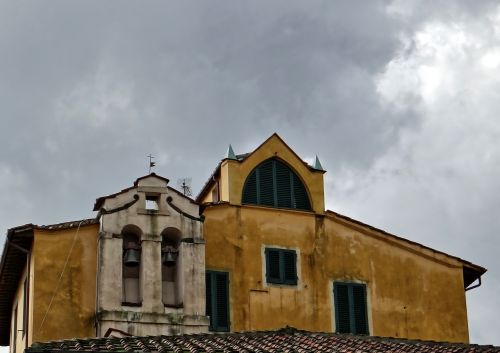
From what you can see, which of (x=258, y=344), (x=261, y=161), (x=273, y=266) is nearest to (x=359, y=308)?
(x=273, y=266)

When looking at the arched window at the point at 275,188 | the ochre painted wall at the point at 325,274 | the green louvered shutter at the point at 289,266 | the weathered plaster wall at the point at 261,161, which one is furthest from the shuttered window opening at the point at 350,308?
the arched window at the point at 275,188

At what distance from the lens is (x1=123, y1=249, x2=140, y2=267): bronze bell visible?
3647 centimetres

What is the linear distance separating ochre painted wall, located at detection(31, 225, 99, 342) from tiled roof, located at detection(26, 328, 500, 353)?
9.84m

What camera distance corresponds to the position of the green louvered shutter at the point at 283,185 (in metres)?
40.3

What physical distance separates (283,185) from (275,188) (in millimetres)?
390

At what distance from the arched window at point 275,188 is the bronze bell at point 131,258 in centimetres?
448

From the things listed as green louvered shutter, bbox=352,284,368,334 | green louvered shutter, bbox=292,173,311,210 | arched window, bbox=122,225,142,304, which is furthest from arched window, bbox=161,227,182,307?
green louvered shutter, bbox=352,284,368,334

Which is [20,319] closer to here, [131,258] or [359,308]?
[131,258]

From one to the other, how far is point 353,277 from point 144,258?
721 cm

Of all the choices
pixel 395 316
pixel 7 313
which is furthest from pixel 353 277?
pixel 7 313

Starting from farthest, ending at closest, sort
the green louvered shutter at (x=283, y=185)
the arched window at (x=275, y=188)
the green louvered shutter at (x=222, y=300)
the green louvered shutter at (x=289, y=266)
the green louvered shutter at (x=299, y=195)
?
the green louvered shutter at (x=299, y=195) < the green louvered shutter at (x=283, y=185) < the arched window at (x=275, y=188) < the green louvered shutter at (x=289, y=266) < the green louvered shutter at (x=222, y=300)

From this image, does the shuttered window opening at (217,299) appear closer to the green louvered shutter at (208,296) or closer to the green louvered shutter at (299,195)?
the green louvered shutter at (208,296)

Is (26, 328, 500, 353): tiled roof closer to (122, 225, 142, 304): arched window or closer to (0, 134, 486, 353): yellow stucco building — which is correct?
(0, 134, 486, 353): yellow stucco building

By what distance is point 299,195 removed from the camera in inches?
1606
